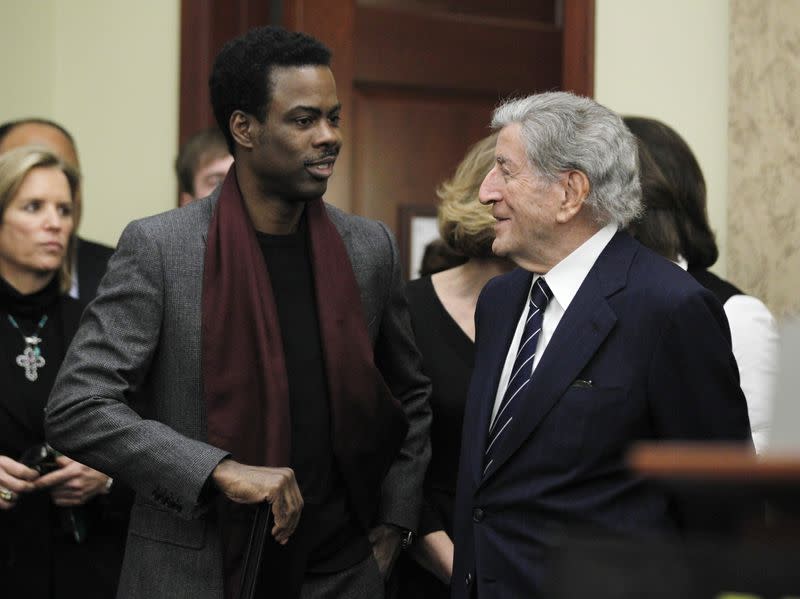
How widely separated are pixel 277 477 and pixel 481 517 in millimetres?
443

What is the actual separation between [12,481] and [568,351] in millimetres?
1799

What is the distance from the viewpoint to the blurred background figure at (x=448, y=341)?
3285mm

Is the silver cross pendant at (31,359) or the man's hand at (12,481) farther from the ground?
the silver cross pendant at (31,359)

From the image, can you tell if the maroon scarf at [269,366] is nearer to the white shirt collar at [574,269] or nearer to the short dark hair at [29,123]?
the white shirt collar at [574,269]

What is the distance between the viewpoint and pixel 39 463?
3654mm

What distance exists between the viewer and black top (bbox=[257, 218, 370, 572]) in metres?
2.79

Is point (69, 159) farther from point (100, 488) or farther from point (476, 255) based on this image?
point (476, 255)

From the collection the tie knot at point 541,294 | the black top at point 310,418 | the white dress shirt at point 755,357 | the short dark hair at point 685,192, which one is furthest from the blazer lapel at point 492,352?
the short dark hair at point 685,192

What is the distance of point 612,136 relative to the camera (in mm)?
2676

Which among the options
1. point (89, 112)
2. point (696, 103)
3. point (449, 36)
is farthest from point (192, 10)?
point (696, 103)

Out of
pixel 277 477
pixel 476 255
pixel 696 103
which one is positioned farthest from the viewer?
pixel 696 103

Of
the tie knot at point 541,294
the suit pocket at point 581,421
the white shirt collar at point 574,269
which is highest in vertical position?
the white shirt collar at point 574,269

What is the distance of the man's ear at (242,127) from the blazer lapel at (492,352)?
68 centimetres

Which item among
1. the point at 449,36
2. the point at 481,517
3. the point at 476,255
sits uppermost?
the point at 449,36
